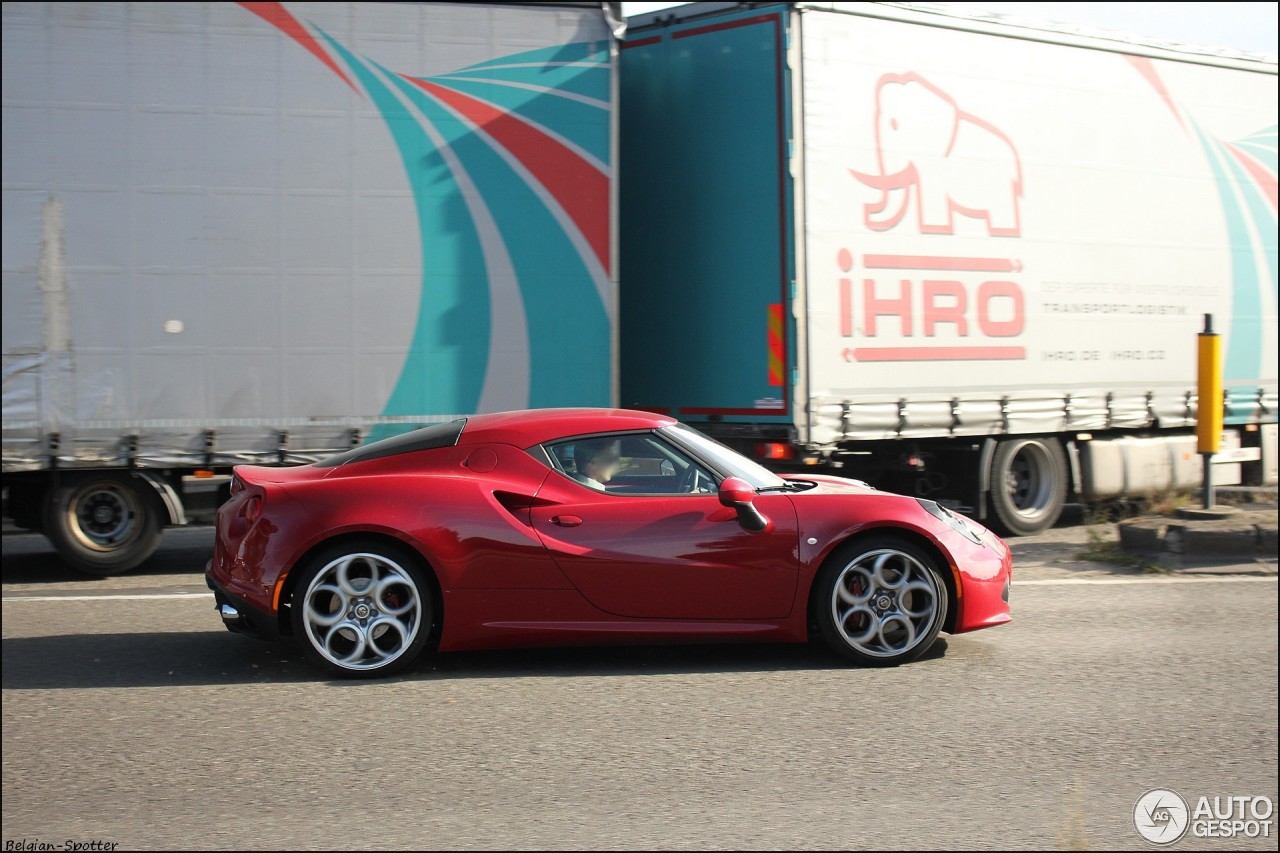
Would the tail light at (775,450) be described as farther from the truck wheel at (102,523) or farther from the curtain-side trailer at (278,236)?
the truck wheel at (102,523)

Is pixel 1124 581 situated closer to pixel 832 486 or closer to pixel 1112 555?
pixel 1112 555

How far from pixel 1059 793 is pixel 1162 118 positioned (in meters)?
9.18

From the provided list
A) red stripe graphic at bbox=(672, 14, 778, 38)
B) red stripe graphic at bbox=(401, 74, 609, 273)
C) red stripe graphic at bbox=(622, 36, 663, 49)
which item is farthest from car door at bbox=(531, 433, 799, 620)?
red stripe graphic at bbox=(622, 36, 663, 49)

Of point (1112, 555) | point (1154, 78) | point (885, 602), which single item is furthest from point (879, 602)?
point (1154, 78)

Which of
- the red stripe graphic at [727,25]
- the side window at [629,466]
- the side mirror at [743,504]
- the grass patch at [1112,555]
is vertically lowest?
the grass patch at [1112,555]

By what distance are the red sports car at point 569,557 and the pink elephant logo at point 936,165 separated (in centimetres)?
439

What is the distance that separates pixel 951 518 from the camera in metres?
6.34

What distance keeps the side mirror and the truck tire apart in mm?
5619

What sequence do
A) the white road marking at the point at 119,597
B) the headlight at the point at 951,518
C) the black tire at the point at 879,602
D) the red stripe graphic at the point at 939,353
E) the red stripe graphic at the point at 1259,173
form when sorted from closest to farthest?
the black tire at the point at 879,602 → the headlight at the point at 951,518 → the white road marking at the point at 119,597 → the red stripe graphic at the point at 939,353 → the red stripe graphic at the point at 1259,173

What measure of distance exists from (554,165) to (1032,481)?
5090mm

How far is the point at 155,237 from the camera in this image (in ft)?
29.4

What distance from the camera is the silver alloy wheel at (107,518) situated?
919 centimetres

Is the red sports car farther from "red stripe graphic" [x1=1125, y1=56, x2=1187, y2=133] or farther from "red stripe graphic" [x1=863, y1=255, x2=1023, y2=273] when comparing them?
"red stripe graphic" [x1=1125, y1=56, x2=1187, y2=133]

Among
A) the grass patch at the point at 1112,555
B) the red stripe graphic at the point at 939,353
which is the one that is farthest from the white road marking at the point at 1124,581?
the red stripe graphic at the point at 939,353
